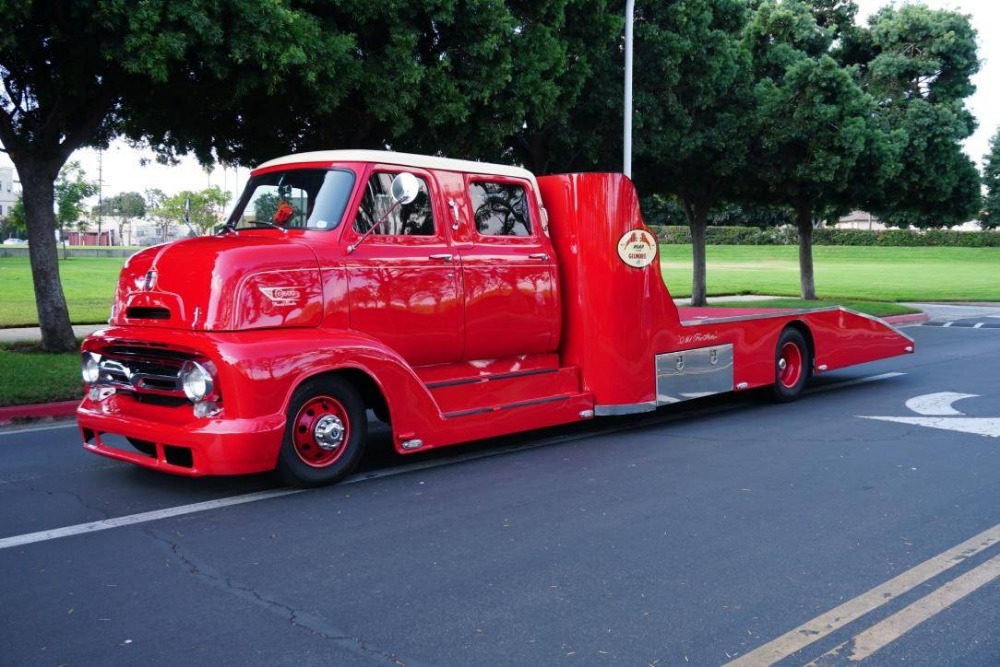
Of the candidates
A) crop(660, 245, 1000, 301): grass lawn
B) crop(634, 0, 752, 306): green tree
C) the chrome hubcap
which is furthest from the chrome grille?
crop(660, 245, 1000, 301): grass lawn

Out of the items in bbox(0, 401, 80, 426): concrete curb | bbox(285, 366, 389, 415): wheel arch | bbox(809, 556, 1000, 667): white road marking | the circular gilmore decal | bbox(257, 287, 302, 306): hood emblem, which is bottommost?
bbox(809, 556, 1000, 667): white road marking

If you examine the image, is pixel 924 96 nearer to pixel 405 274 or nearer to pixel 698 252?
pixel 698 252

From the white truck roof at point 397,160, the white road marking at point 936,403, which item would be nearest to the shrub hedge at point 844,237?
the white road marking at point 936,403

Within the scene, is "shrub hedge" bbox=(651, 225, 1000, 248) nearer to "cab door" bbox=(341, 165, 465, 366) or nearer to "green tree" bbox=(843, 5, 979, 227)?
"green tree" bbox=(843, 5, 979, 227)

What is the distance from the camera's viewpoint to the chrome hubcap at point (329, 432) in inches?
256

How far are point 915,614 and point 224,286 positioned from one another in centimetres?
437

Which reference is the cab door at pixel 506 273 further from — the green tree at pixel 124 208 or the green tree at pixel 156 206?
the green tree at pixel 124 208

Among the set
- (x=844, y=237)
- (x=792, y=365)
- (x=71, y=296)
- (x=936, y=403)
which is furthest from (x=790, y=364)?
(x=844, y=237)

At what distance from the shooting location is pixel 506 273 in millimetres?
7715

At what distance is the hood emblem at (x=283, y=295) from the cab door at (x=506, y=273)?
4.82ft

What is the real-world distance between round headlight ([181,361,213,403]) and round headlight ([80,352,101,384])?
1.03m

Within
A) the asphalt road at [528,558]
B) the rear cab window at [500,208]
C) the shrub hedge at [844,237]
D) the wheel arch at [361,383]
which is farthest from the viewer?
the shrub hedge at [844,237]

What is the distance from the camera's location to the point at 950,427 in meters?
8.83

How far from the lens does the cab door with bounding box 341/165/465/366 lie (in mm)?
6812
